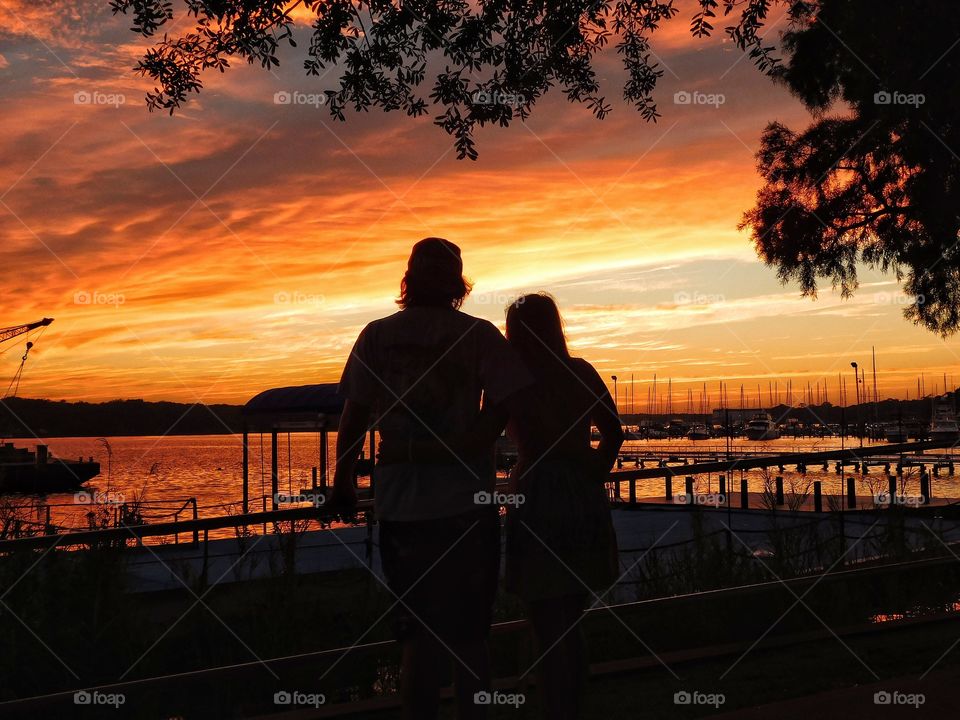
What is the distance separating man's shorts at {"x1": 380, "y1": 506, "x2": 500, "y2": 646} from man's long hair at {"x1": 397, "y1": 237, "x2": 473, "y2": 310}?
0.68m

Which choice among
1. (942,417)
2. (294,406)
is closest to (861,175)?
(294,406)

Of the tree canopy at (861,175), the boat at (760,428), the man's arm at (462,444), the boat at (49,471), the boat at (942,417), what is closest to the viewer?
the man's arm at (462,444)

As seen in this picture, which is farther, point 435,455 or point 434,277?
point 434,277

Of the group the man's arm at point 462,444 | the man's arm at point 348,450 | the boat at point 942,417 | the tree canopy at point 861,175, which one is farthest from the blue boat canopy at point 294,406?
the boat at point 942,417

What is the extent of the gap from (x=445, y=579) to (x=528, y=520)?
21.0 inches

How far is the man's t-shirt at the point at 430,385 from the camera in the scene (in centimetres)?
296

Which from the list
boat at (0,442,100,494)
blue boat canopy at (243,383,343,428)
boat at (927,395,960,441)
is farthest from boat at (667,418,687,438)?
blue boat canopy at (243,383,343,428)

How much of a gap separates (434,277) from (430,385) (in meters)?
0.34

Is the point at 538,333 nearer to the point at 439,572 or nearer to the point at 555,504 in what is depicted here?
the point at 555,504

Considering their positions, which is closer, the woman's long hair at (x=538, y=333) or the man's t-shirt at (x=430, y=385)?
the man's t-shirt at (x=430, y=385)

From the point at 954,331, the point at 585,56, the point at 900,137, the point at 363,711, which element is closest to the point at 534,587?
the point at 363,711

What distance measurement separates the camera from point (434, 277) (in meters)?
3.03

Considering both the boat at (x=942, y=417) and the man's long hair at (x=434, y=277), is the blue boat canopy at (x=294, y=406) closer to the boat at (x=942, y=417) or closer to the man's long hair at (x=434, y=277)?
the man's long hair at (x=434, y=277)

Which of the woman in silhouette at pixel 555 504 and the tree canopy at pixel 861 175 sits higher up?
the tree canopy at pixel 861 175
